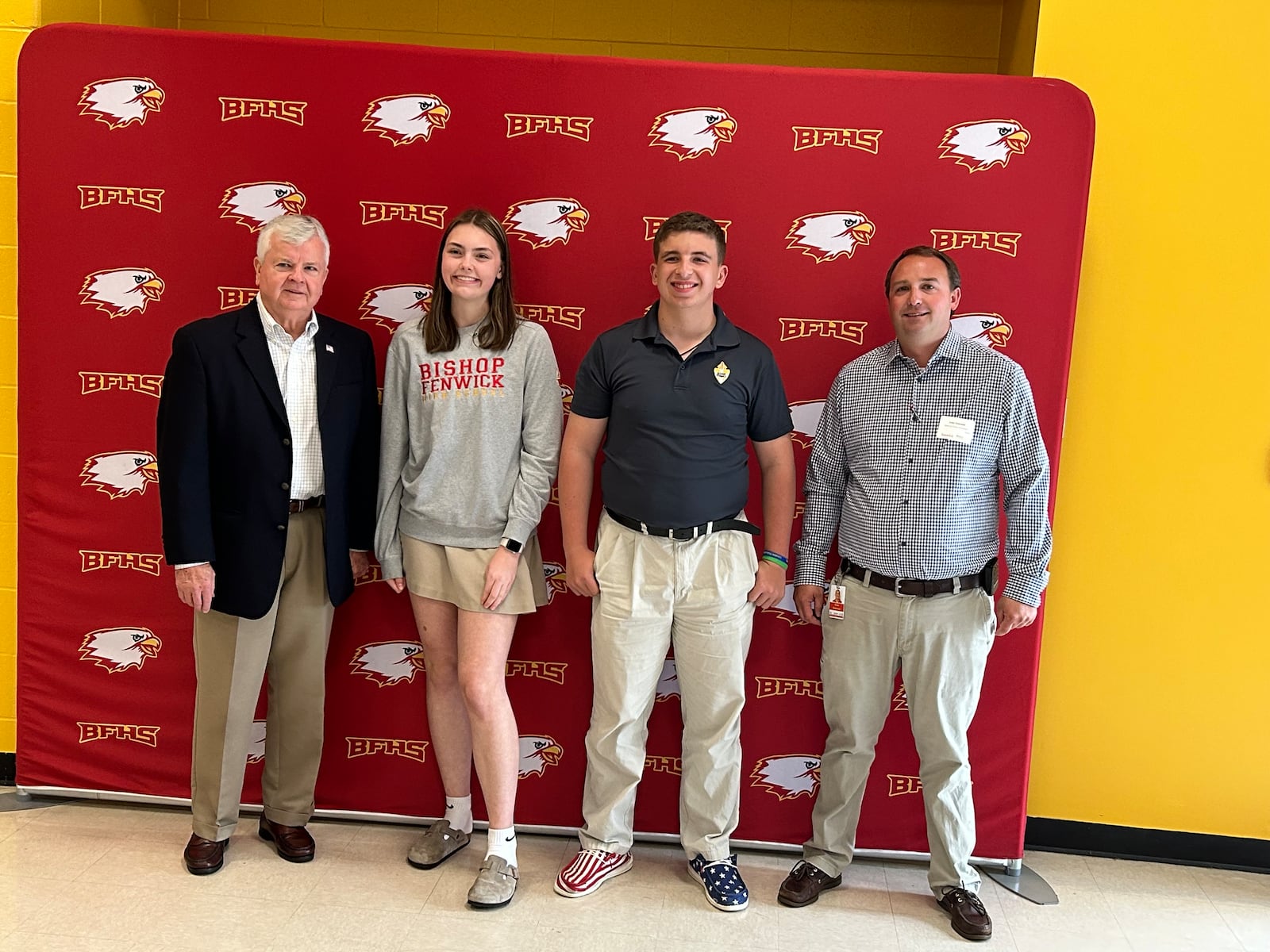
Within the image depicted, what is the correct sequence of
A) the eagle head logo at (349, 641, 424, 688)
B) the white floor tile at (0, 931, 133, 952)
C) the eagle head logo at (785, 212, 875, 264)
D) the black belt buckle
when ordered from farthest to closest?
1. the eagle head logo at (349, 641, 424, 688)
2. the eagle head logo at (785, 212, 875, 264)
3. the black belt buckle
4. the white floor tile at (0, 931, 133, 952)

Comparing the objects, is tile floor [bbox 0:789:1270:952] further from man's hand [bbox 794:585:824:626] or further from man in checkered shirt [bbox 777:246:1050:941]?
man's hand [bbox 794:585:824:626]

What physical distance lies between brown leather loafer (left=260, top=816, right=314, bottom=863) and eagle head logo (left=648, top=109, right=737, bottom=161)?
232 cm

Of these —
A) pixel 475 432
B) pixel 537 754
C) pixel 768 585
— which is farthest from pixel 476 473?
pixel 537 754

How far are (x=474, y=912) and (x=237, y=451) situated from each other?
1.42m

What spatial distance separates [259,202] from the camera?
2975 millimetres

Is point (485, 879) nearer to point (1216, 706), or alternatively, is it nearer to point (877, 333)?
point (877, 333)

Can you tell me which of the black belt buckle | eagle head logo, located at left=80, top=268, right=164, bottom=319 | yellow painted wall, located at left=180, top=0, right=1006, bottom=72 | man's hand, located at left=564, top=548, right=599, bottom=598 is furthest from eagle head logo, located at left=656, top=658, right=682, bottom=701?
yellow painted wall, located at left=180, top=0, right=1006, bottom=72

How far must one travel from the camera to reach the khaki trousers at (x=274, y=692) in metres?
2.76

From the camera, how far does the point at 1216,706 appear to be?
124 inches

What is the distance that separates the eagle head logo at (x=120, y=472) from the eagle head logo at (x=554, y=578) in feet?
4.11

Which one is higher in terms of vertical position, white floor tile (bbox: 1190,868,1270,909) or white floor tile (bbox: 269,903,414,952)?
white floor tile (bbox: 1190,868,1270,909)

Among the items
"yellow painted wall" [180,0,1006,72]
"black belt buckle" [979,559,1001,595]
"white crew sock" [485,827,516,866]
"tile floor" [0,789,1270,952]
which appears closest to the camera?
"tile floor" [0,789,1270,952]

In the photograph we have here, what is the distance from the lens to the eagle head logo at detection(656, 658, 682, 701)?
3102 millimetres

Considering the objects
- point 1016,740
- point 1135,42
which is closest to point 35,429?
point 1016,740
